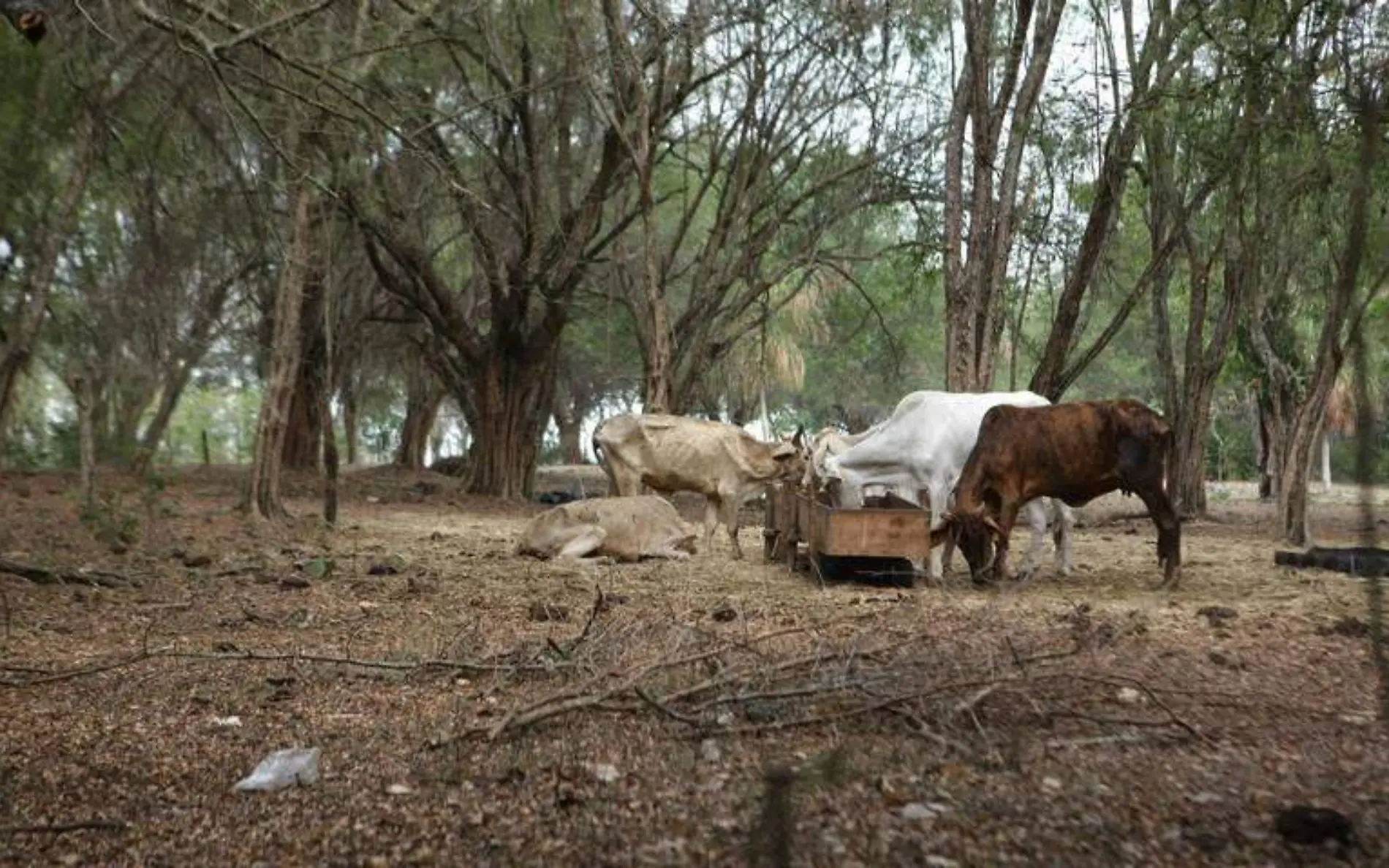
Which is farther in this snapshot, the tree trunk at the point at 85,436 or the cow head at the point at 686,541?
the cow head at the point at 686,541

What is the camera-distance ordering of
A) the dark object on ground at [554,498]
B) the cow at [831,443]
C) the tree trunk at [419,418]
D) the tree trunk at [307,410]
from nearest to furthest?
the cow at [831,443] < the dark object on ground at [554,498] < the tree trunk at [307,410] < the tree trunk at [419,418]

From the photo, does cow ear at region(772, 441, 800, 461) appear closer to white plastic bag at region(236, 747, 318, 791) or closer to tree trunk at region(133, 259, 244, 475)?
white plastic bag at region(236, 747, 318, 791)

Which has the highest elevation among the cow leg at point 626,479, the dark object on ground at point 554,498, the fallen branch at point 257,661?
the cow leg at point 626,479

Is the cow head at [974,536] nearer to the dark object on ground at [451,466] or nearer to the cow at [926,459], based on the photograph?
the cow at [926,459]

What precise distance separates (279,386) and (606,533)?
13.1 ft

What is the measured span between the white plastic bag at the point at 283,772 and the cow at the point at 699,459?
8.41m

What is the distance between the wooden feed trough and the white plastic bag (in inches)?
193

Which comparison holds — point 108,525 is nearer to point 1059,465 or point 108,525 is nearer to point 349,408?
point 1059,465

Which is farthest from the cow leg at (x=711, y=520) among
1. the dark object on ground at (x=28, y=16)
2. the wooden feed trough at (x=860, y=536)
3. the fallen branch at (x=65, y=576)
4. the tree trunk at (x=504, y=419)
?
the dark object on ground at (x=28, y=16)

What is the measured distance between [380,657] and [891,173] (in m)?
13.8

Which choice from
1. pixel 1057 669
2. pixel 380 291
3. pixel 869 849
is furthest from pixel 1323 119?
pixel 380 291

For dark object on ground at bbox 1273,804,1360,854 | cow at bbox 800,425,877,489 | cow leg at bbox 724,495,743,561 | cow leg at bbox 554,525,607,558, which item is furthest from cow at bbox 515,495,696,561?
dark object on ground at bbox 1273,804,1360,854

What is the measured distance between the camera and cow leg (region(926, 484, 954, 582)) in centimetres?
915

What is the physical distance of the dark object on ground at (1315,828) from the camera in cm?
308
